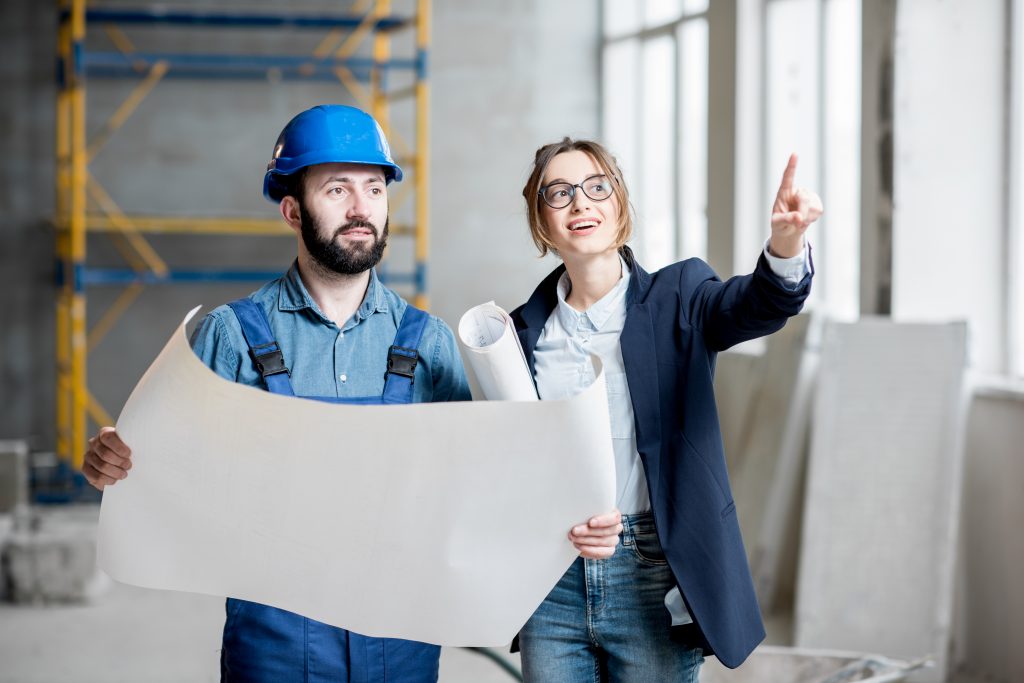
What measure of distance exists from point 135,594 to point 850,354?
3.82 meters

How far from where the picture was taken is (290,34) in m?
8.73

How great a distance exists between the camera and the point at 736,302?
1.80 meters

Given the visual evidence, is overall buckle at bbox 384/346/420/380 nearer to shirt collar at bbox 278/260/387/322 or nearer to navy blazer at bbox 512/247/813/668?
shirt collar at bbox 278/260/387/322

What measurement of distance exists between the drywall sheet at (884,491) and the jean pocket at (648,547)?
288cm

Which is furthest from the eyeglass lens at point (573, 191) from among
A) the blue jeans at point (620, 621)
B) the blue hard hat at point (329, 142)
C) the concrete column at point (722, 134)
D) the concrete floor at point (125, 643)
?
the concrete column at point (722, 134)

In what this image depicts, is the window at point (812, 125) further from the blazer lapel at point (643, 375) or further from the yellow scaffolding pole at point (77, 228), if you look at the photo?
the blazer lapel at point (643, 375)

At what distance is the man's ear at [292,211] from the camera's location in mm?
2011

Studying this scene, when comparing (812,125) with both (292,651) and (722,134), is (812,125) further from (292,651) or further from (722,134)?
(292,651)

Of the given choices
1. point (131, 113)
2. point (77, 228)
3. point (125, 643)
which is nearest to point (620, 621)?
point (125, 643)

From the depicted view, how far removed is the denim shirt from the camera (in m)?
1.93

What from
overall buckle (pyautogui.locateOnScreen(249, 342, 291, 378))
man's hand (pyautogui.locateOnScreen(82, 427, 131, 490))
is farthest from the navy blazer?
man's hand (pyautogui.locateOnScreen(82, 427, 131, 490))

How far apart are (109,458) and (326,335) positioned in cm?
43

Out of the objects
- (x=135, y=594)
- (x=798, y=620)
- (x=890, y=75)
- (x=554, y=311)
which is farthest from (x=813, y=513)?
(x=135, y=594)

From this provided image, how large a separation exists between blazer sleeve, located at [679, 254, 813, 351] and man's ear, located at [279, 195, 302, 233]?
701 millimetres
